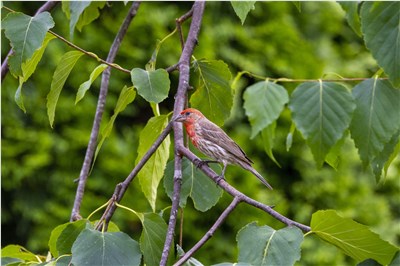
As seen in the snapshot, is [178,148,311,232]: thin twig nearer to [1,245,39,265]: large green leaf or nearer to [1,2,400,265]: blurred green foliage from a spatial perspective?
[1,245,39,265]: large green leaf

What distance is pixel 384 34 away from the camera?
2096 millimetres

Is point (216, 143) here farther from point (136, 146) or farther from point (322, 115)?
point (136, 146)

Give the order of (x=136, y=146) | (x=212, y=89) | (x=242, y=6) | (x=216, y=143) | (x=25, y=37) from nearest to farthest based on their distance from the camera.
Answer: (x=25, y=37)
(x=242, y=6)
(x=212, y=89)
(x=216, y=143)
(x=136, y=146)

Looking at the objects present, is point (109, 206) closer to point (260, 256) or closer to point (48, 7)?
point (260, 256)

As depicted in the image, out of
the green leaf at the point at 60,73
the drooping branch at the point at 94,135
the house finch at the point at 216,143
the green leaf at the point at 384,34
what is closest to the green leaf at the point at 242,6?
the green leaf at the point at 384,34

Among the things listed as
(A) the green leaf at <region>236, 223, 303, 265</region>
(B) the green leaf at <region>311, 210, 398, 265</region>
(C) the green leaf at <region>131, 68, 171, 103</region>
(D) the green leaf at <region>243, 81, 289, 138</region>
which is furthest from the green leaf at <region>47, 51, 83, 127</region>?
(B) the green leaf at <region>311, 210, 398, 265</region>

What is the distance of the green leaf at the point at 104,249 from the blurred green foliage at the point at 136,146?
3.79m

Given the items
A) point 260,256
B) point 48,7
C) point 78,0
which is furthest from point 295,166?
point 260,256

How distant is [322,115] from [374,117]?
0.16 m

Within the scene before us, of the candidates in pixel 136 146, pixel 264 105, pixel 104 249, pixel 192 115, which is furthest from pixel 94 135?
pixel 136 146

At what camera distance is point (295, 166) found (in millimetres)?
6551

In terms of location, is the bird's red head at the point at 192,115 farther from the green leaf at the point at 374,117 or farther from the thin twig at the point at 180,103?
the green leaf at the point at 374,117

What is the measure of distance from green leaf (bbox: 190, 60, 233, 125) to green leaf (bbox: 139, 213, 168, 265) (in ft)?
2.26

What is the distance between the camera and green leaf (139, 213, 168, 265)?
2197mm
